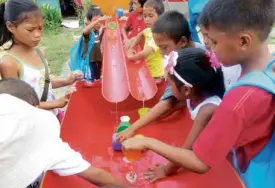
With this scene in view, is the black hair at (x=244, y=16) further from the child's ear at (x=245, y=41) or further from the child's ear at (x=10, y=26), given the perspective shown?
the child's ear at (x=10, y=26)

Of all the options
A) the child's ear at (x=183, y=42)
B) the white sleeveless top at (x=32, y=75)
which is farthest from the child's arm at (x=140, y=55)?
the white sleeveless top at (x=32, y=75)

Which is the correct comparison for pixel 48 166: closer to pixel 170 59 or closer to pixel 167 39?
pixel 170 59

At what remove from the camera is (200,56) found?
4.59 ft

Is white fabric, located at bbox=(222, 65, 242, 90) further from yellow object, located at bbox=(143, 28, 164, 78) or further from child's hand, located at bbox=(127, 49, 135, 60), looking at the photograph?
yellow object, located at bbox=(143, 28, 164, 78)

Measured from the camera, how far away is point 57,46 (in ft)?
20.6

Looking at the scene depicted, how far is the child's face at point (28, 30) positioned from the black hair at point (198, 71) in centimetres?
85

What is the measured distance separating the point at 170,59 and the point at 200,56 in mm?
126

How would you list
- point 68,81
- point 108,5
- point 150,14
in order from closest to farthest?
1. point 68,81
2. point 150,14
3. point 108,5

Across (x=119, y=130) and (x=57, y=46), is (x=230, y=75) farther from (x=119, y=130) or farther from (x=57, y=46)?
(x=57, y=46)

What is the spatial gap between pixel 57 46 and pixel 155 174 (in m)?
5.10

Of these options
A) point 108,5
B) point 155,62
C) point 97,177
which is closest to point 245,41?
point 97,177

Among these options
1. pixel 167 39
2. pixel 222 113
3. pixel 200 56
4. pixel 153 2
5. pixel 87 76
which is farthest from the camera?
pixel 87 76

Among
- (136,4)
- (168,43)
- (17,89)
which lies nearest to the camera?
(17,89)

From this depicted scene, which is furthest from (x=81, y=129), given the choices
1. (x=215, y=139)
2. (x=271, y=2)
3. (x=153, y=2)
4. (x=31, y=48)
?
(x=153, y=2)
